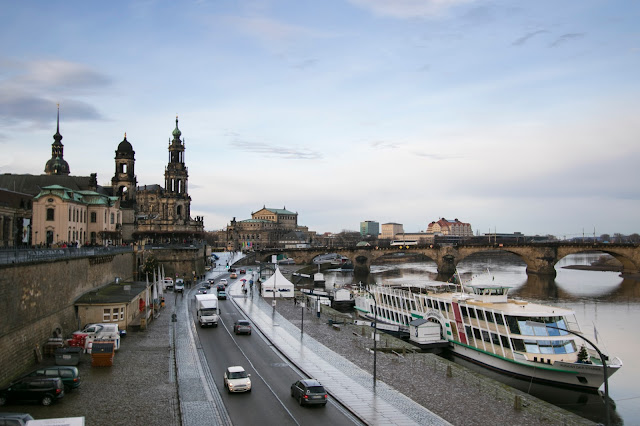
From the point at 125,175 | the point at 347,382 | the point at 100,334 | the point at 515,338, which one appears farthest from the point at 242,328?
the point at 125,175

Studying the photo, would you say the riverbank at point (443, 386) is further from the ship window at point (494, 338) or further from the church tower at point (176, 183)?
the church tower at point (176, 183)

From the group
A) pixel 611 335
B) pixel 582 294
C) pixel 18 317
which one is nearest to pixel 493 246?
pixel 582 294

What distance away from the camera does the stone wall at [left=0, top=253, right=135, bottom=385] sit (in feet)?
87.2

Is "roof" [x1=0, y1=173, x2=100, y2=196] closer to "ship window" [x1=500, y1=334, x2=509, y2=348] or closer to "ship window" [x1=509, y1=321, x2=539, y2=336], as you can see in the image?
"ship window" [x1=500, y1=334, x2=509, y2=348]

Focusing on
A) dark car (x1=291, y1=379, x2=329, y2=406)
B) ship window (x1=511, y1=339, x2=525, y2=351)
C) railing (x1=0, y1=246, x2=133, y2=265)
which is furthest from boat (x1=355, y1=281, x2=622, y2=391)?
railing (x1=0, y1=246, x2=133, y2=265)

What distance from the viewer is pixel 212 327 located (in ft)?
147

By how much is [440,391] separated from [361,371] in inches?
192

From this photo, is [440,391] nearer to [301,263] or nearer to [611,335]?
[611,335]

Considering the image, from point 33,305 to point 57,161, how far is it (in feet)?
298

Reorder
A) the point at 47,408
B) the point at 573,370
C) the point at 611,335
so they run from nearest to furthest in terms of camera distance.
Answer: the point at 47,408, the point at 573,370, the point at 611,335

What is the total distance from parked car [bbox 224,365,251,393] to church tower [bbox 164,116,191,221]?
3550 inches

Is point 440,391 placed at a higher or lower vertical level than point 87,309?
lower

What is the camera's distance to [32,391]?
23500 mm

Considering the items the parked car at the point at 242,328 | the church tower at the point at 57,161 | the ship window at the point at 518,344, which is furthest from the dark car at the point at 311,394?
the church tower at the point at 57,161
